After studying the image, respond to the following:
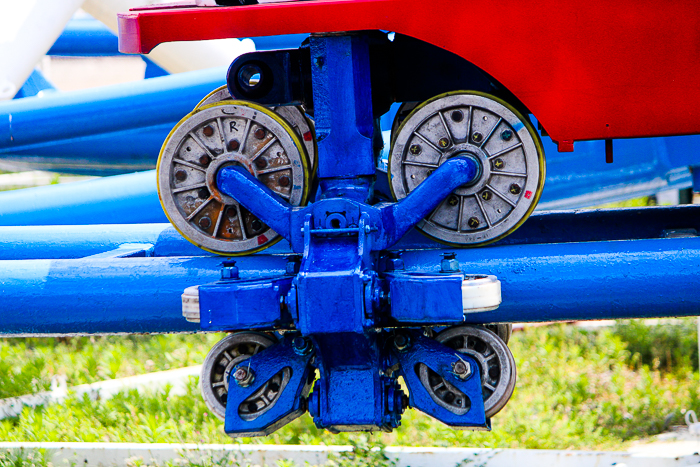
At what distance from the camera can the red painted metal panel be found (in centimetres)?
135

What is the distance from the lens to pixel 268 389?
1.49 meters

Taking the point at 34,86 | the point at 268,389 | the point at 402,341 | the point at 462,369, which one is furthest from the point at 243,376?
the point at 34,86

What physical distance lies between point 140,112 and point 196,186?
1.14 m

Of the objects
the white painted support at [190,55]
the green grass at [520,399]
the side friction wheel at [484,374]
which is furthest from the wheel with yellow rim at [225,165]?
the white painted support at [190,55]

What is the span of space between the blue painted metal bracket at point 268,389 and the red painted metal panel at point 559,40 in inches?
24.9

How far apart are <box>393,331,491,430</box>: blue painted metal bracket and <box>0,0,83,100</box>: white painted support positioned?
1515 millimetres

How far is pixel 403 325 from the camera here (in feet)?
4.53

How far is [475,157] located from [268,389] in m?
0.62

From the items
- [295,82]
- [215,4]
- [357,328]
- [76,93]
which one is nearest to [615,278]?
[357,328]

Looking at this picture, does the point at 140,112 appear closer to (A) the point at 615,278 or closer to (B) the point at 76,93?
(B) the point at 76,93

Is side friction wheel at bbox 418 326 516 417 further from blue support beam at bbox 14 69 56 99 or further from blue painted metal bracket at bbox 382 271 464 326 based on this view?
blue support beam at bbox 14 69 56 99

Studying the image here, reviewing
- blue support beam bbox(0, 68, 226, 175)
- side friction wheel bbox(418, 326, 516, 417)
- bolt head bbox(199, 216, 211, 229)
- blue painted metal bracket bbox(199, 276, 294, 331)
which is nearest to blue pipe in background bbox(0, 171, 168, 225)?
blue support beam bbox(0, 68, 226, 175)

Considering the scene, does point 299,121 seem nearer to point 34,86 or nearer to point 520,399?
point 520,399

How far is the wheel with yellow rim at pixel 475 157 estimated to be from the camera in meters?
1.42
